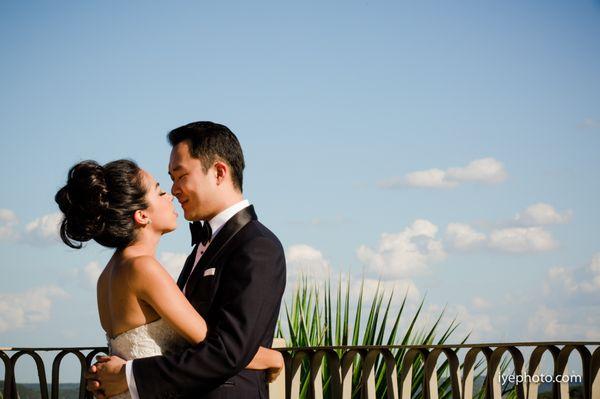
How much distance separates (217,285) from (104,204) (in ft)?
1.78

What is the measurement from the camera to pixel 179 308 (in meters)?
2.50

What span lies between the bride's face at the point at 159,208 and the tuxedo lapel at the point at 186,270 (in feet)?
0.74

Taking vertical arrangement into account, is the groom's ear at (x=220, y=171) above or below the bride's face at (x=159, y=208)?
above

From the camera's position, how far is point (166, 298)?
2500 millimetres

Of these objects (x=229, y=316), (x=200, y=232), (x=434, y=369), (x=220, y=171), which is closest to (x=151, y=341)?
(x=229, y=316)

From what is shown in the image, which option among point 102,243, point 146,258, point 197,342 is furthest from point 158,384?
point 102,243

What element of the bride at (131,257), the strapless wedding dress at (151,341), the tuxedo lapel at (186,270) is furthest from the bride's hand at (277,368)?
the tuxedo lapel at (186,270)

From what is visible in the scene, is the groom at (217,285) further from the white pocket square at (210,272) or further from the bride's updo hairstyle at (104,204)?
the bride's updo hairstyle at (104,204)

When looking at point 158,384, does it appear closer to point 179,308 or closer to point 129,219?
point 179,308

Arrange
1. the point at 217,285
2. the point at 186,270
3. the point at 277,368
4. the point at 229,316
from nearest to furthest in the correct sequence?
1. the point at 229,316
2. the point at 217,285
3. the point at 277,368
4. the point at 186,270

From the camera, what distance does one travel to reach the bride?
253 centimetres

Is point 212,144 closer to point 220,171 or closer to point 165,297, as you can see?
point 220,171

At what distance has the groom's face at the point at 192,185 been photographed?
2.77 m

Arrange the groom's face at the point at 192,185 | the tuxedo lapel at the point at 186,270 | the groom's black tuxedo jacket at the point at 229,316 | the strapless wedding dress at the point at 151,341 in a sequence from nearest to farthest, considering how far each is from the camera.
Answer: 1. the groom's black tuxedo jacket at the point at 229,316
2. the strapless wedding dress at the point at 151,341
3. the groom's face at the point at 192,185
4. the tuxedo lapel at the point at 186,270
